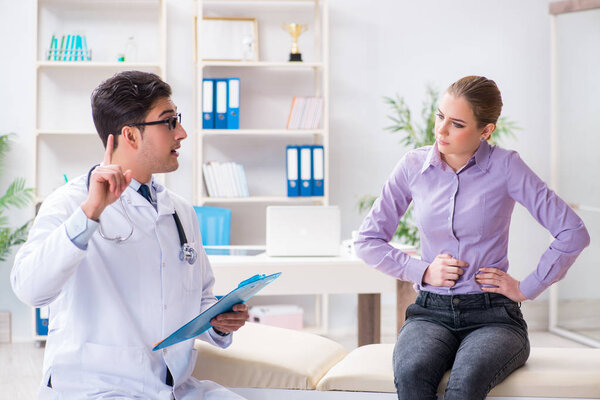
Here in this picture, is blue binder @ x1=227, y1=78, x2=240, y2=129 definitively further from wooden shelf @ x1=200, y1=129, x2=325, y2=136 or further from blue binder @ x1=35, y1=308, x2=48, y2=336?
blue binder @ x1=35, y1=308, x2=48, y2=336

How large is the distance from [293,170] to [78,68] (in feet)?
5.04

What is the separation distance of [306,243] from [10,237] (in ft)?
7.18

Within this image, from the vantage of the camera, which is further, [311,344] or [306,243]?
[306,243]

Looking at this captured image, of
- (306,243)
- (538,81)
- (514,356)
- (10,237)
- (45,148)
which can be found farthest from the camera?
(538,81)

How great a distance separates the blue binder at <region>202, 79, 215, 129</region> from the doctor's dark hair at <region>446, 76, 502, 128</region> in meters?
2.70

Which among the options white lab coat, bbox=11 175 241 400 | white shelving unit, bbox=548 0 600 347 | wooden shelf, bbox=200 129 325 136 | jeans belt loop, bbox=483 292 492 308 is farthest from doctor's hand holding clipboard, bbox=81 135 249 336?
white shelving unit, bbox=548 0 600 347

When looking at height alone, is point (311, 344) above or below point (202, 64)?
below

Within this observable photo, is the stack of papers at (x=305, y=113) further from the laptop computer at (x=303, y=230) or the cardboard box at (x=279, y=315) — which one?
the laptop computer at (x=303, y=230)

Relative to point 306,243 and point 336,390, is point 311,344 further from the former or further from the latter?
point 306,243

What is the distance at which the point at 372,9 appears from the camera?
4941 millimetres

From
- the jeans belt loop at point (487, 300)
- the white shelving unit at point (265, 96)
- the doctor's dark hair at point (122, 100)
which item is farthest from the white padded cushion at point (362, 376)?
the white shelving unit at point (265, 96)

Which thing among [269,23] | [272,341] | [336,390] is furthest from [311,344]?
[269,23]

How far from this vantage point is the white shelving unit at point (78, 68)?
471 cm

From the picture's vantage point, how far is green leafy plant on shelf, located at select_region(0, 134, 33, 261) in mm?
4387
